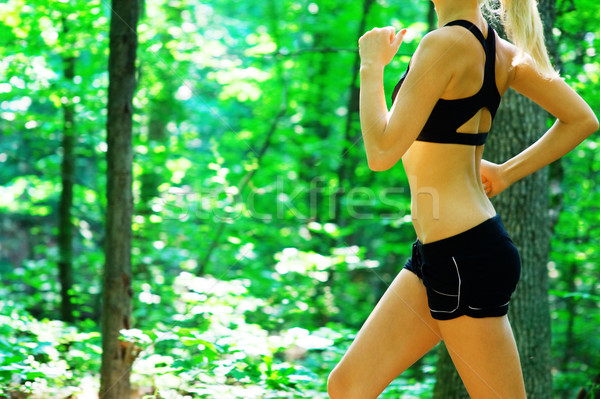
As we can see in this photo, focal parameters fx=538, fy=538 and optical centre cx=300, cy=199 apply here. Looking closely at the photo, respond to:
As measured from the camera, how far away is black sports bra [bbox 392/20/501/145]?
153cm

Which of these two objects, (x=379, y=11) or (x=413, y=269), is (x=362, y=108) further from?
(x=379, y=11)

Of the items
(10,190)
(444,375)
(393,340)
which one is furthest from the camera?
(10,190)

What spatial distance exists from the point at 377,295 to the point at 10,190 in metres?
5.13

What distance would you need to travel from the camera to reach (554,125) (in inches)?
69.9

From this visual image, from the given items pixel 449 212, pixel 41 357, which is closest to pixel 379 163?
pixel 449 212

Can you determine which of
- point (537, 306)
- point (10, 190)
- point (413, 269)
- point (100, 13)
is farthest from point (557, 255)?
point (10, 190)

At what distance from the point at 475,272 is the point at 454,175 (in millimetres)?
287

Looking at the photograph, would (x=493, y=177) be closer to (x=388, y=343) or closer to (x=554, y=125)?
(x=554, y=125)

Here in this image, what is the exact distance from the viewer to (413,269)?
178 centimetres

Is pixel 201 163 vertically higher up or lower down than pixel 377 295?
higher up

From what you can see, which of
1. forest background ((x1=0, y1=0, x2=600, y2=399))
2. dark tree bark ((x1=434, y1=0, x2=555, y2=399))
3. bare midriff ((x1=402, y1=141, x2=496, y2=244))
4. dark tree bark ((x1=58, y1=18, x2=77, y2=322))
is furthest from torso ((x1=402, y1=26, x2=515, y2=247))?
dark tree bark ((x1=58, y1=18, x2=77, y2=322))

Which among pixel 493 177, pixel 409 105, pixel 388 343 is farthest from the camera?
→ pixel 493 177

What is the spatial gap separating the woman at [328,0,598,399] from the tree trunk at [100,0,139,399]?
63.3 inches

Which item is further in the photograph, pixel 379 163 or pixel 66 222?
pixel 66 222
